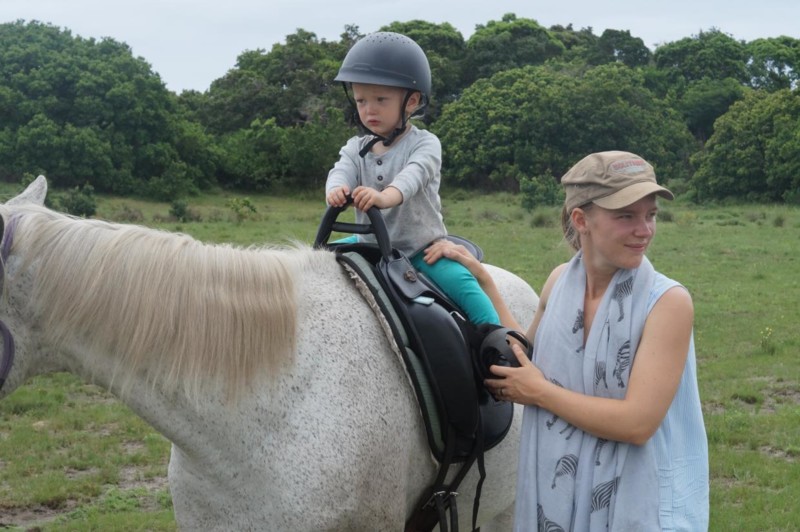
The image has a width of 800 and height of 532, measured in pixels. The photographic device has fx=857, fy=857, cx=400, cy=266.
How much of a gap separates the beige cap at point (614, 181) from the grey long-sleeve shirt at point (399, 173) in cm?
87

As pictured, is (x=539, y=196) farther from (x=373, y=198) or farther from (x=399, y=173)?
(x=373, y=198)

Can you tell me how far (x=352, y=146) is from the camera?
3.31m

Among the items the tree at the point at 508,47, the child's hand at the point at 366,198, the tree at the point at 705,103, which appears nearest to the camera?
the child's hand at the point at 366,198

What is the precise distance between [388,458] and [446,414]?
285 millimetres

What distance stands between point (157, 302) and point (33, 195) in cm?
52

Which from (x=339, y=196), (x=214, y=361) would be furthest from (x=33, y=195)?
(x=339, y=196)

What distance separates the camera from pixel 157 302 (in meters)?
2.40

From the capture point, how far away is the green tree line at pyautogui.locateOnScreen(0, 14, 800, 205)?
29.5 metres

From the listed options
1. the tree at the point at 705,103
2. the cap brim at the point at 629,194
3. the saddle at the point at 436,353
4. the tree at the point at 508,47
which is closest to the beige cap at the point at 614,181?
the cap brim at the point at 629,194

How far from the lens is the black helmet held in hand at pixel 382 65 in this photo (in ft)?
10.2

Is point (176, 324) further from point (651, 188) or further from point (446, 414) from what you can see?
point (651, 188)

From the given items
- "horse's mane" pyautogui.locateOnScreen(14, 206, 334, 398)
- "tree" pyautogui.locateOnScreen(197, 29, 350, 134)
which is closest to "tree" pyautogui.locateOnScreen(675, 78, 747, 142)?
"tree" pyautogui.locateOnScreen(197, 29, 350, 134)

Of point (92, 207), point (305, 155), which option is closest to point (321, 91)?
point (305, 155)

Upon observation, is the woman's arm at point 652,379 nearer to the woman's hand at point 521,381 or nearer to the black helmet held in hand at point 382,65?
the woman's hand at point 521,381
